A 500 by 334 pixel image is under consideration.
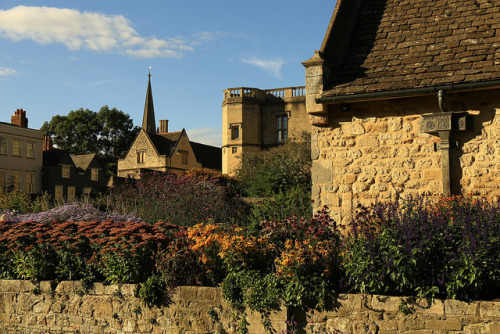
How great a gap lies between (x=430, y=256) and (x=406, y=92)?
3.36m

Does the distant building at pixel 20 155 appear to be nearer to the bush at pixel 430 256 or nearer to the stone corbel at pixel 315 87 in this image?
the stone corbel at pixel 315 87

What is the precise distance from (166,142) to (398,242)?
54.6 metres

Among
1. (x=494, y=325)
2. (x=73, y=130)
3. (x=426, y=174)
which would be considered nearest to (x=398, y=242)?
(x=494, y=325)

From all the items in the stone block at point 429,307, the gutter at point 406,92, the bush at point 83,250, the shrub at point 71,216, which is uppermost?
the gutter at point 406,92

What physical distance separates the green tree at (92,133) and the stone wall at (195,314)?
52173 mm

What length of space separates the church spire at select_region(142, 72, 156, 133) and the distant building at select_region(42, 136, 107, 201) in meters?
19.1

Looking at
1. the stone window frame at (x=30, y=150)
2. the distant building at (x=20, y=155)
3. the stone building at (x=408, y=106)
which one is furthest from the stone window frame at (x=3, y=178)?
the stone building at (x=408, y=106)

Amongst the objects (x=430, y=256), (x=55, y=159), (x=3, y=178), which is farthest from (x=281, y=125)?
(x=430, y=256)

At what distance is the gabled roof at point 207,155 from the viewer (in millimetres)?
64500

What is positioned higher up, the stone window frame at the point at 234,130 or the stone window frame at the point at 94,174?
the stone window frame at the point at 234,130

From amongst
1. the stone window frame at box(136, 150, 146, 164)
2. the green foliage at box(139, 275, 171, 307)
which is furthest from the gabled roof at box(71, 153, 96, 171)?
the green foliage at box(139, 275, 171, 307)

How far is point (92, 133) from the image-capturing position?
62.5 meters

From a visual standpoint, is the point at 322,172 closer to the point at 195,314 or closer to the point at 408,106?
the point at 408,106

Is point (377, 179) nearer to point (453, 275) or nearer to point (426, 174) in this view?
point (426, 174)
